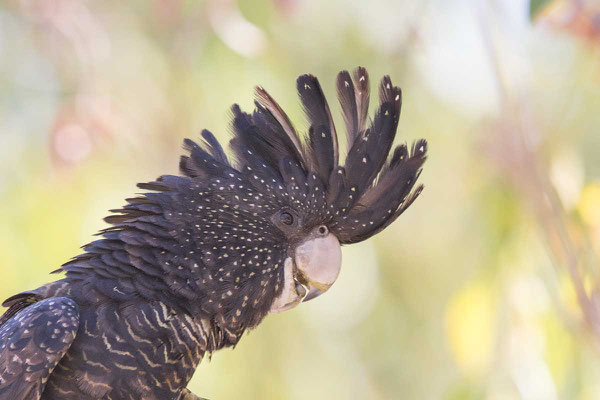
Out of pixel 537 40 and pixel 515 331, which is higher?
pixel 537 40

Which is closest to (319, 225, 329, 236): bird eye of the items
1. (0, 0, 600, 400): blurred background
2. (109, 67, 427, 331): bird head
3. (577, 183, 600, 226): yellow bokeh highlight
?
(109, 67, 427, 331): bird head

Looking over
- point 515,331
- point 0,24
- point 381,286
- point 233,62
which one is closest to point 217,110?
point 233,62

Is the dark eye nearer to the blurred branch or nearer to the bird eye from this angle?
the bird eye

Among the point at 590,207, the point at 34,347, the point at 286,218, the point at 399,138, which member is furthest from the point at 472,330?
the point at 399,138

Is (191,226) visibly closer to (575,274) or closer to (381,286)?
(575,274)

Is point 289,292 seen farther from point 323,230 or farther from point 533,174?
point 533,174

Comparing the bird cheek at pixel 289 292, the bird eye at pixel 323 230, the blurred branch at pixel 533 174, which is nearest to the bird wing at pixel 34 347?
the bird cheek at pixel 289 292
